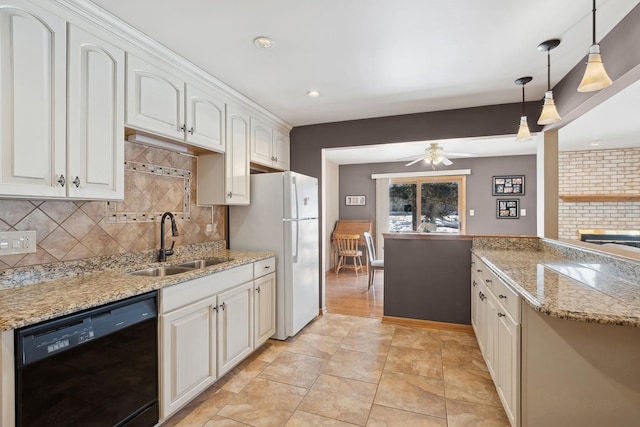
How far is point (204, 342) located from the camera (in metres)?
2.06

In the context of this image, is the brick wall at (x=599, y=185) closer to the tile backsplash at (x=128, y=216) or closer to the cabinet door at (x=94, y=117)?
the tile backsplash at (x=128, y=216)

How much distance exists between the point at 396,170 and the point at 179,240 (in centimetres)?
483


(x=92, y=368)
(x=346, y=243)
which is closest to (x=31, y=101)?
(x=92, y=368)

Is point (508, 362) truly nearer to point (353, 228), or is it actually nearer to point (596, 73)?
point (596, 73)

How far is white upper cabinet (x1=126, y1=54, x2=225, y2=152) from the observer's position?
1895mm

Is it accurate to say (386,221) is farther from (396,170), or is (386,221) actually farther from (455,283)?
A: (455,283)

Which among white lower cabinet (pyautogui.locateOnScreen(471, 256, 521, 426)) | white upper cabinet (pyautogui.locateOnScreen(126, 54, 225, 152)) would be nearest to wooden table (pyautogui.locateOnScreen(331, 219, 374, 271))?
white lower cabinet (pyautogui.locateOnScreen(471, 256, 521, 426))

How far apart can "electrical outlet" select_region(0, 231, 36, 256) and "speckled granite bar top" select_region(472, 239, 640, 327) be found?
2.44 meters

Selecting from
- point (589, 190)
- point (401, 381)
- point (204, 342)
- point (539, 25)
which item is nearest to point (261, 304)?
point (204, 342)

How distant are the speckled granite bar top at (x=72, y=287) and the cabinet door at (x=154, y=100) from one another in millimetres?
898

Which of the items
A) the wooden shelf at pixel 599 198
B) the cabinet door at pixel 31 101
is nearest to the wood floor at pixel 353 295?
the cabinet door at pixel 31 101

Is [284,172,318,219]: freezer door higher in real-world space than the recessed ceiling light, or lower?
lower

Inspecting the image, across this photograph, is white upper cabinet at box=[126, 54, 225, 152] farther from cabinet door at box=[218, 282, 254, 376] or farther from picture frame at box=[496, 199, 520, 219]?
picture frame at box=[496, 199, 520, 219]

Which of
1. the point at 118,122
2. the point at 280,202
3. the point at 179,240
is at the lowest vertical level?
the point at 179,240
